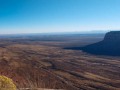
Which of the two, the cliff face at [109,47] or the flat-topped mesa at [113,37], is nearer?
the cliff face at [109,47]

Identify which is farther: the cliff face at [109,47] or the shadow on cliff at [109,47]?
the cliff face at [109,47]

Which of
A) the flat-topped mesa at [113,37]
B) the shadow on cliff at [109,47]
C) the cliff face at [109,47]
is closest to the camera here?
the shadow on cliff at [109,47]

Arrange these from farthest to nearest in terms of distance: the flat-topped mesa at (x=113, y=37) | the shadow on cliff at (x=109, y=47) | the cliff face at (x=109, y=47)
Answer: the flat-topped mesa at (x=113, y=37)
the cliff face at (x=109, y=47)
the shadow on cliff at (x=109, y=47)

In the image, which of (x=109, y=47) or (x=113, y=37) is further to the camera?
(x=113, y=37)

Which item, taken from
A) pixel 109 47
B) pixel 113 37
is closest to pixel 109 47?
pixel 109 47

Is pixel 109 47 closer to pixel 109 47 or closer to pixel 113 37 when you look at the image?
pixel 109 47

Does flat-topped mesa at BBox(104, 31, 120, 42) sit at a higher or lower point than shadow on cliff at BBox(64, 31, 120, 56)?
higher

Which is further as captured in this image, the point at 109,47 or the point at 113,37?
the point at 113,37

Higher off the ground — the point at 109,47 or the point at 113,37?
the point at 113,37

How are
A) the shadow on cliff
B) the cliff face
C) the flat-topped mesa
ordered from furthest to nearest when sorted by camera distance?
1. the flat-topped mesa
2. the cliff face
3. the shadow on cliff

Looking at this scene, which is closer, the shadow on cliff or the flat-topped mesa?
the shadow on cliff

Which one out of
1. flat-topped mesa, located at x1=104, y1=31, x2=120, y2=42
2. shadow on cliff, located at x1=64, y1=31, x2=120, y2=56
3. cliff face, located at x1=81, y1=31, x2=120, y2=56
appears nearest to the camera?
shadow on cliff, located at x1=64, y1=31, x2=120, y2=56

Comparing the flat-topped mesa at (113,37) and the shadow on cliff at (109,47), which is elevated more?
the flat-topped mesa at (113,37)

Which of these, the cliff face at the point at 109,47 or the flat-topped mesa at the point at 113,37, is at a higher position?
the flat-topped mesa at the point at 113,37
